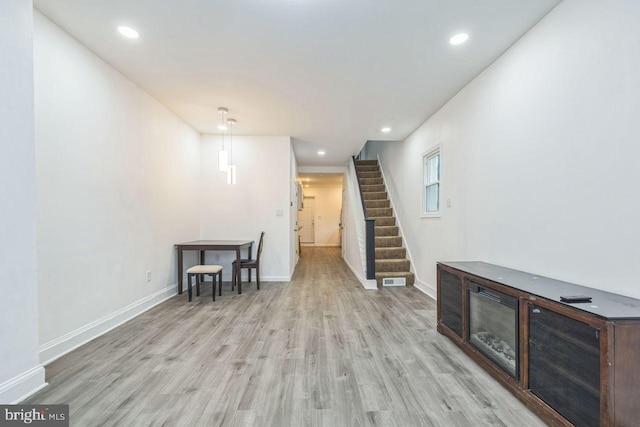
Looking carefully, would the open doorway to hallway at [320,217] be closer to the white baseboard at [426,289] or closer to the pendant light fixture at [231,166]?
the pendant light fixture at [231,166]

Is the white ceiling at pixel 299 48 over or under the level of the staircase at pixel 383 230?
over

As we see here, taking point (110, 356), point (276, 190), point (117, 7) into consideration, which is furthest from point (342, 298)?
point (117, 7)

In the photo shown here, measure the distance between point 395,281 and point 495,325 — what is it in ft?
8.76

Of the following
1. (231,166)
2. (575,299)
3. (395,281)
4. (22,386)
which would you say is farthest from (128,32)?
(395,281)

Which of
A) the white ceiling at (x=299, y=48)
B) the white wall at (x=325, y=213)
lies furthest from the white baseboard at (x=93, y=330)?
the white wall at (x=325, y=213)

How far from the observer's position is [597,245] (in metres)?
1.69

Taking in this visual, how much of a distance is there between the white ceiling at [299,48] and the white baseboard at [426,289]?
2.66 metres

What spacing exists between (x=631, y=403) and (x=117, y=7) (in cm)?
385

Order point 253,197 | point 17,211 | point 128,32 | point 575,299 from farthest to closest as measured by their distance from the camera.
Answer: point 253,197 < point 128,32 < point 17,211 < point 575,299

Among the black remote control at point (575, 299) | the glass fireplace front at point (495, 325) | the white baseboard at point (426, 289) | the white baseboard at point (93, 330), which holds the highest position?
the black remote control at point (575, 299)

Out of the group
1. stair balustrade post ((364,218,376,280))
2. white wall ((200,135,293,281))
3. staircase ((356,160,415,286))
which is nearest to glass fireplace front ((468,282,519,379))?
stair balustrade post ((364,218,376,280))

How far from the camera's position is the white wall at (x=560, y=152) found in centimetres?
156

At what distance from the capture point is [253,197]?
16.7ft

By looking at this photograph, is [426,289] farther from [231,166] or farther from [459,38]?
[231,166]
